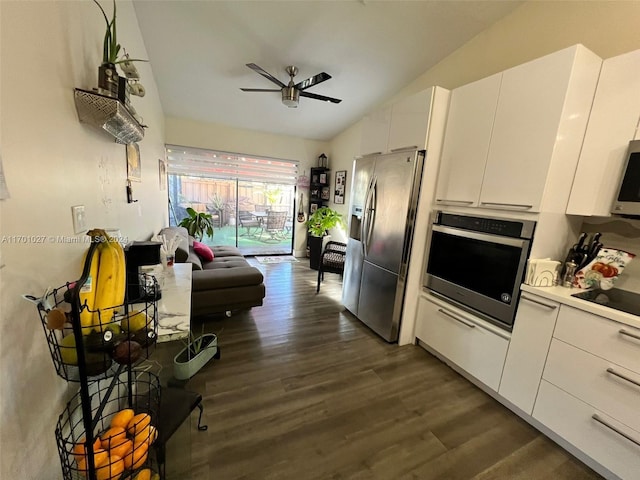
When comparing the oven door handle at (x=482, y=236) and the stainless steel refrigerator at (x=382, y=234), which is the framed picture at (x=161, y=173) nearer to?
the stainless steel refrigerator at (x=382, y=234)

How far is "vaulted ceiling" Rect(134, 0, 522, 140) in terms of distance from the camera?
228cm

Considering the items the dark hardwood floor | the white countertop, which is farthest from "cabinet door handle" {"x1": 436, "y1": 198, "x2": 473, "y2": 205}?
the white countertop

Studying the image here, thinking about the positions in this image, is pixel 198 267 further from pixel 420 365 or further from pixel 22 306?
pixel 420 365

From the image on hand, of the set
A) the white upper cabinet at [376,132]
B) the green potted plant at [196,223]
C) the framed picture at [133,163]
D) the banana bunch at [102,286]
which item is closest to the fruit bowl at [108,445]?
the banana bunch at [102,286]

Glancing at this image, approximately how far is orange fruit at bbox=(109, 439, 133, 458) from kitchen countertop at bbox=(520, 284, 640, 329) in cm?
213

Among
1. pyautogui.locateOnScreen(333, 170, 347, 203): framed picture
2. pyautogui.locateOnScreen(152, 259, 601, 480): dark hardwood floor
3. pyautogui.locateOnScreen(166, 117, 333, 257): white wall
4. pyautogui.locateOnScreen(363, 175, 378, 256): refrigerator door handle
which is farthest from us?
pyautogui.locateOnScreen(333, 170, 347, 203): framed picture

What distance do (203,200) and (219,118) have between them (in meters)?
1.59

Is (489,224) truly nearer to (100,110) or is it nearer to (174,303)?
(174,303)

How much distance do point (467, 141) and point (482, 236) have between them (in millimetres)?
754

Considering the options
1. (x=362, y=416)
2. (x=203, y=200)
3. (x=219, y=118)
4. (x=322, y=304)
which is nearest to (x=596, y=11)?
(x=362, y=416)

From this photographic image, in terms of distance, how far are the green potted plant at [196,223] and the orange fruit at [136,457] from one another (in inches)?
159

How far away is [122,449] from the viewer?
2.85 ft

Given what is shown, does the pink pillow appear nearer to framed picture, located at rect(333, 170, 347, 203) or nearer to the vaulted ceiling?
the vaulted ceiling

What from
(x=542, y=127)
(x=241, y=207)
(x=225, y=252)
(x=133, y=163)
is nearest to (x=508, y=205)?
(x=542, y=127)
